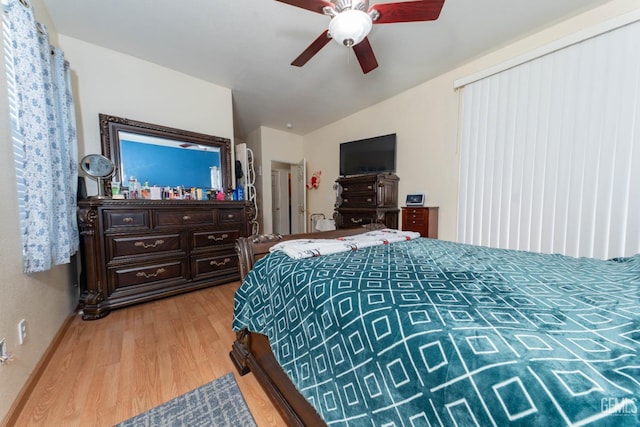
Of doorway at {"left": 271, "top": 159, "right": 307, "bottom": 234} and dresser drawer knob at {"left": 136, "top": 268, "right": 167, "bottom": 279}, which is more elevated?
doorway at {"left": 271, "top": 159, "right": 307, "bottom": 234}

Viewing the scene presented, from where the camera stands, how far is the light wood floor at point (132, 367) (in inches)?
45.1

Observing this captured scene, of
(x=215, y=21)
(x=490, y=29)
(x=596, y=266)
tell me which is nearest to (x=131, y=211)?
(x=215, y=21)

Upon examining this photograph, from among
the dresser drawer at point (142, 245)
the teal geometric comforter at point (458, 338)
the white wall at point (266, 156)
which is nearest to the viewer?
the teal geometric comforter at point (458, 338)

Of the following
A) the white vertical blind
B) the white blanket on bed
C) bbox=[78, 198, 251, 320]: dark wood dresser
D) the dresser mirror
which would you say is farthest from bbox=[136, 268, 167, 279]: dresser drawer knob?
the white vertical blind

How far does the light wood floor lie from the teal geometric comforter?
2.11 ft

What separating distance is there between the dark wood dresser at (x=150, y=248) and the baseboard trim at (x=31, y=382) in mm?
372

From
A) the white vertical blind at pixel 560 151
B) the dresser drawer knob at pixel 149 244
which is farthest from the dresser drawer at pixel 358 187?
the dresser drawer knob at pixel 149 244

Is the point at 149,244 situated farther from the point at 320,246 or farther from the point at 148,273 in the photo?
the point at 320,246

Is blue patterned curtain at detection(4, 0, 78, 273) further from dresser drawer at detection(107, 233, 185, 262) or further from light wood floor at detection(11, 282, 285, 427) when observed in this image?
light wood floor at detection(11, 282, 285, 427)

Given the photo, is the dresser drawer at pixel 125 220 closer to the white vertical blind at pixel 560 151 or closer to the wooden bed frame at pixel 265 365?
the wooden bed frame at pixel 265 365

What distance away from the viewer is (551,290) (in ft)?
2.67

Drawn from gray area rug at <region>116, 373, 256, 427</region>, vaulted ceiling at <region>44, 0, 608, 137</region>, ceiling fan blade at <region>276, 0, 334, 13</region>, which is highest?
vaulted ceiling at <region>44, 0, 608, 137</region>

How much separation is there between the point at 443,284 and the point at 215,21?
2756mm

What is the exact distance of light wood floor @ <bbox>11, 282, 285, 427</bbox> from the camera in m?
1.15
